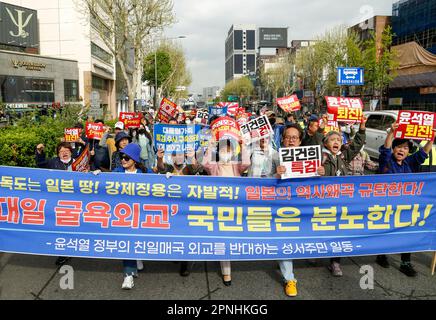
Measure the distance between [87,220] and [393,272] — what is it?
3.54 metres

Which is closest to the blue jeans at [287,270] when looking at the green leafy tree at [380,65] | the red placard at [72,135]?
the red placard at [72,135]

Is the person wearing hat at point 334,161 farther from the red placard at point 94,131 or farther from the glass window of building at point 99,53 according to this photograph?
the glass window of building at point 99,53

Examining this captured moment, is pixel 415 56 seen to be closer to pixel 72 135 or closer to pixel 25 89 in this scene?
pixel 25 89

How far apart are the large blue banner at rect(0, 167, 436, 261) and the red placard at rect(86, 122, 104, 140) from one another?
4.09 m

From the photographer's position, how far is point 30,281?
13.5 ft

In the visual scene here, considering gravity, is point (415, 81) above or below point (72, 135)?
above

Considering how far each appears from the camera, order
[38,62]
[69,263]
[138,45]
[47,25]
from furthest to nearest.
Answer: [47,25] < [38,62] < [138,45] < [69,263]

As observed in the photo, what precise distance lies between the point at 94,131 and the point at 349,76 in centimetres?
1573

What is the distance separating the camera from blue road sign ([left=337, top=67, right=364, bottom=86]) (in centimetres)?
1956

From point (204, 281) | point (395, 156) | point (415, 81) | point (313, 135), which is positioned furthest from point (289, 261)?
point (415, 81)

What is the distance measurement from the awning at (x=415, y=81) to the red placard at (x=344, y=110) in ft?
98.0

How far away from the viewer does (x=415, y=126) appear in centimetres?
451
